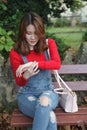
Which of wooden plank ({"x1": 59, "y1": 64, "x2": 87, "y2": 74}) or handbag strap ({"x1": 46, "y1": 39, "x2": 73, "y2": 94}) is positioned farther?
wooden plank ({"x1": 59, "y1": 64, "x2": 87, "y2": 74})

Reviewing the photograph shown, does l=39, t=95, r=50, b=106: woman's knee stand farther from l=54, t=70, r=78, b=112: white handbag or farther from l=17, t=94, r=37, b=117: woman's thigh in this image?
l=54, t=70, r=78, b=112: white handbag

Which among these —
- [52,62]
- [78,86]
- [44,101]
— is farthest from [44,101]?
[78,86]

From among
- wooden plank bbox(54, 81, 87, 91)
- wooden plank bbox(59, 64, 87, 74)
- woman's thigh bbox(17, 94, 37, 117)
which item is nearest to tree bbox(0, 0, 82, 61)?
wooden plank bbox(59, 64, 87, 74)

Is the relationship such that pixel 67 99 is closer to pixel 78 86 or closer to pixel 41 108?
pixel 41 108

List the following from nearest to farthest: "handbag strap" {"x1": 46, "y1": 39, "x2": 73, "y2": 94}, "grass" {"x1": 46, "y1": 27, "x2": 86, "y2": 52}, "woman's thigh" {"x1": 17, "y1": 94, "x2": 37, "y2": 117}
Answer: "woman's thigh" {"x1": 17, "y1": 94, "x2": 37, "y2": 117}, "handbag strap" {"x1": 46, "y1": 39, "x2": 73, "y2": 94}, "grass" {"x1": 46, "y1": 27, "x2": 86, "y2": 52}

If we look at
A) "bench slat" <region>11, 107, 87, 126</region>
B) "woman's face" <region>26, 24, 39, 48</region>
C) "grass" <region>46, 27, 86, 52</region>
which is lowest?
"grass" <region>46, 27, 86, 52</region>

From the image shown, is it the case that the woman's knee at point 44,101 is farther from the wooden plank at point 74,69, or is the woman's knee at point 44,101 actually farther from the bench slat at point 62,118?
the wooden plank at point 74,69

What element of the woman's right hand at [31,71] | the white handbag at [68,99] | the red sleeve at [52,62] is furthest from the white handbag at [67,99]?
the woman's right hand at [31,71]

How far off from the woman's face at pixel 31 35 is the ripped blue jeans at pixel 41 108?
0.52 m

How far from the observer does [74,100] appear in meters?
4.14

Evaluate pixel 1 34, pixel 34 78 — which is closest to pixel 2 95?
pixel 1 34

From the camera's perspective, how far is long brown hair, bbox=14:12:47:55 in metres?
4.04

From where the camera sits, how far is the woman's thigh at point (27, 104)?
404 centimetres

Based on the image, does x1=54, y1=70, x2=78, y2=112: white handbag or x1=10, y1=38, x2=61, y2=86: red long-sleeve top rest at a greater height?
x1=10, y1=38, x2=61, y2=86: red long-sleeve top
